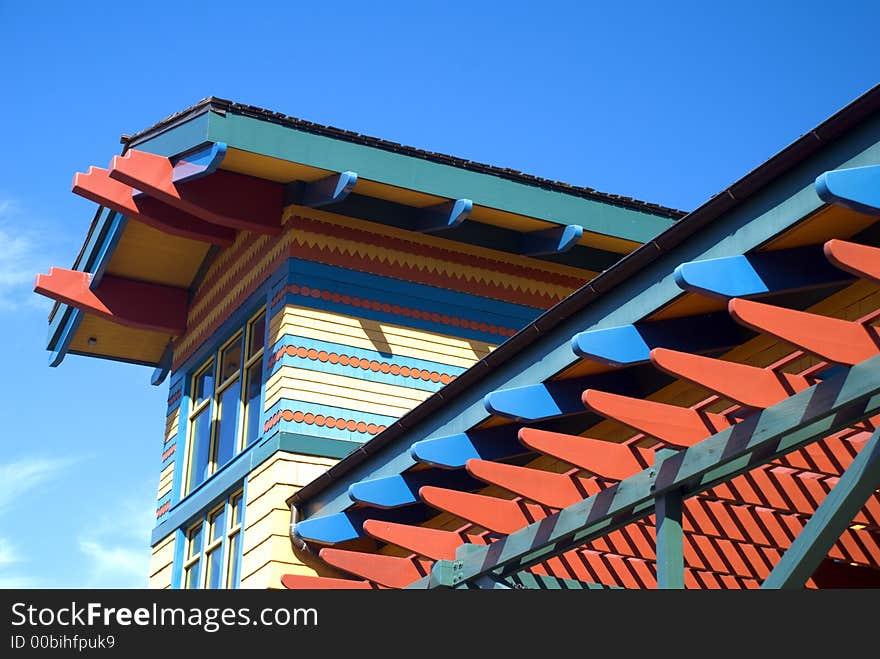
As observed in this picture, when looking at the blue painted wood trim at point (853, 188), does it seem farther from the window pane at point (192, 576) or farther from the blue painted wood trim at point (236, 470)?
the window pane at point (192, 576)

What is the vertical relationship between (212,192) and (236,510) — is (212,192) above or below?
above

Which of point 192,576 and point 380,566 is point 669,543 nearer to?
point 380,566

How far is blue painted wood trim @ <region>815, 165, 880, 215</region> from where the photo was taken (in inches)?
277

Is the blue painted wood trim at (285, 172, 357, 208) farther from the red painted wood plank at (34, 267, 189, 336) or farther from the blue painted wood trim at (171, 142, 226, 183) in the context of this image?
the red painted wood plank at (34, 267, 189, 336)

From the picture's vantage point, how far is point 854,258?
687 cm

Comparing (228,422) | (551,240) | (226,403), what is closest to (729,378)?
(551,240)

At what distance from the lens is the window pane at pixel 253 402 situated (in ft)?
46.0

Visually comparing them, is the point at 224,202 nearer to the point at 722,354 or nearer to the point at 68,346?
the point at 68,346

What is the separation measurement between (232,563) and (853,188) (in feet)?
27.1

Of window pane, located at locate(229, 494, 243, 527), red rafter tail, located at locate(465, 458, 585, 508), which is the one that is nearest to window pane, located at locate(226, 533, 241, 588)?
window pane, located at locate(229, 494, 243, 527)

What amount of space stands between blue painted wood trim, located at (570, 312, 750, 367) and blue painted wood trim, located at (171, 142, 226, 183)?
5.22m

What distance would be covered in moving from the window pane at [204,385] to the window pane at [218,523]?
5.12 feet

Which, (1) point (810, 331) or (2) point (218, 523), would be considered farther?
(2) point (218, 523)
